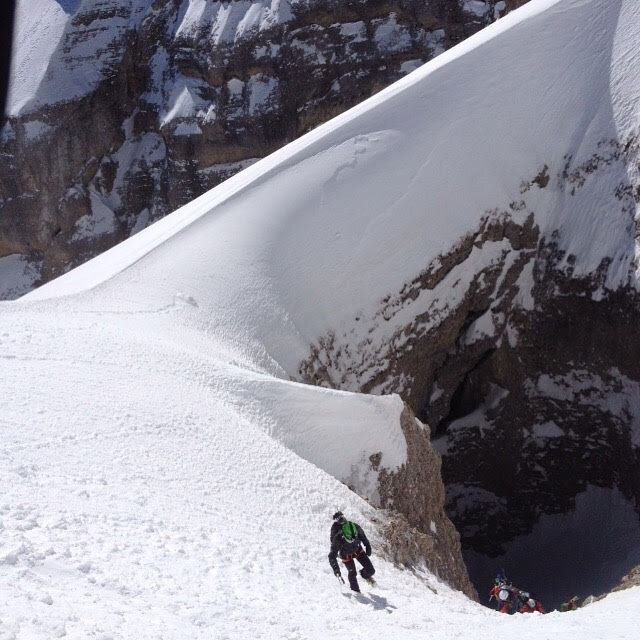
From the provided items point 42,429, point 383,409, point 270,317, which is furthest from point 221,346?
point 42,429

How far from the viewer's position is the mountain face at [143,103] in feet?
110

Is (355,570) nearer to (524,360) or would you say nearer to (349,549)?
(349,549)

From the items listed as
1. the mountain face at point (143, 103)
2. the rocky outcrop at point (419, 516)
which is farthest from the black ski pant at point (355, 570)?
the mountain face at point (143, 103)

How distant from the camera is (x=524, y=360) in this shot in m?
22.6

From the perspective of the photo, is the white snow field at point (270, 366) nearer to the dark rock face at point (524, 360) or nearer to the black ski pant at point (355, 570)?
the black ski pant at point (355, 570)

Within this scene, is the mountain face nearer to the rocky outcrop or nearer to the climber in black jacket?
the rocky outcrop

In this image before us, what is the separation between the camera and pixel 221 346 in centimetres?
1586

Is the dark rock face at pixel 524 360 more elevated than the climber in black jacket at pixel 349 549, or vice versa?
the climber in black jacket at pixel 349 549

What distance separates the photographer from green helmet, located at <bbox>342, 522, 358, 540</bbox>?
803cm

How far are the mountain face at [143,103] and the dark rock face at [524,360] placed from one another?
13.8m

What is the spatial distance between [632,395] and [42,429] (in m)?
16.4

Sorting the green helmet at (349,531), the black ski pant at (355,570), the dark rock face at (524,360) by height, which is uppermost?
the green helmet at (349,531)

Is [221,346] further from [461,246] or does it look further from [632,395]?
[632,395]

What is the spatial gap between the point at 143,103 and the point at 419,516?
29915mm
